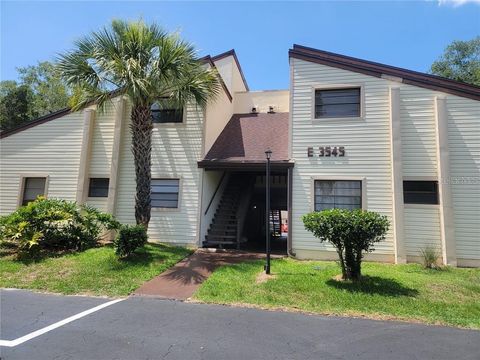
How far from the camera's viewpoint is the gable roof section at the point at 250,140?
11.9 meters

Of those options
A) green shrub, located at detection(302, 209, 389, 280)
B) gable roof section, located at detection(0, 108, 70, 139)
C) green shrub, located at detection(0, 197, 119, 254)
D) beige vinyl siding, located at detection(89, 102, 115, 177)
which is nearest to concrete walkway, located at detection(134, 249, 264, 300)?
green shrub, located at detection(0, 197, 119, 254)

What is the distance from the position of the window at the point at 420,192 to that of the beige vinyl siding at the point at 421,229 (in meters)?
0.23

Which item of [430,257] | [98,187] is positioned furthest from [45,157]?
[430,257]

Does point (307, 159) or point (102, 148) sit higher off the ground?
point (102, 148)

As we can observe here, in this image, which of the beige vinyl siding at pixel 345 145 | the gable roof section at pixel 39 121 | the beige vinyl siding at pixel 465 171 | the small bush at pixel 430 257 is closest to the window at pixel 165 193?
the beige vinyl siding at pixel 345 145

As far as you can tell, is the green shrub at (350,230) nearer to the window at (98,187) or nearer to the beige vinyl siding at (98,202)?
the beige vinyl siding at (98,202)

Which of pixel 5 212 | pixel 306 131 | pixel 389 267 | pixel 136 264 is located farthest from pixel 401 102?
pixel 5 212

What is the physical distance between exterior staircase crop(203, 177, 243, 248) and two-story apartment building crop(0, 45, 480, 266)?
5cm

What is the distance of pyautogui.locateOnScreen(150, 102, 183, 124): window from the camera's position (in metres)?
12.7

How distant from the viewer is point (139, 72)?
31.8ft

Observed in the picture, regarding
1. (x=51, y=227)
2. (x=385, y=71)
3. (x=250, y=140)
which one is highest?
(x=385, y=71)

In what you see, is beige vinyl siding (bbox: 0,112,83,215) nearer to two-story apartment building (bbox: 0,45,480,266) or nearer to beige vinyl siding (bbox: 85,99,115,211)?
two-story apartment building (bbox: 0,45,480,266)

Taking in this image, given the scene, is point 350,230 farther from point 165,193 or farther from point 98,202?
point 98,202

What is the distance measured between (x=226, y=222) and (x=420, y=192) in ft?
22.6
